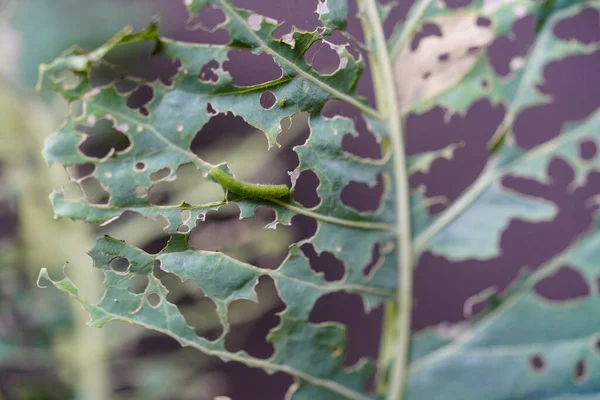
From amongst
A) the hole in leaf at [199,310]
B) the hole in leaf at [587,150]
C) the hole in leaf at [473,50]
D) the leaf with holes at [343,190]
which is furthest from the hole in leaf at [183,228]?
the hole in leaf at [587,150]

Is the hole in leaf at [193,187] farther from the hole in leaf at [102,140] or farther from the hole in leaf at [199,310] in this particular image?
the hole in leaf at [199,310]

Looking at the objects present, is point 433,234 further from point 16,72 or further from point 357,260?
point 16,72

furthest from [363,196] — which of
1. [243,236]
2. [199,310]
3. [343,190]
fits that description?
[199,310]

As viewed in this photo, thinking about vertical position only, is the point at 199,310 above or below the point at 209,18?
below

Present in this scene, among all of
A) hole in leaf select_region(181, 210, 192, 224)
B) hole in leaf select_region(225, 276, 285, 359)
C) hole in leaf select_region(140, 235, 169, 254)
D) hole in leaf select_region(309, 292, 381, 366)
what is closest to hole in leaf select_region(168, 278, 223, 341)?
hole in leaf select_region(225, 276, 285, 359)

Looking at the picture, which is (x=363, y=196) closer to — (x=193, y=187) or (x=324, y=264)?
(x=324, y=264)

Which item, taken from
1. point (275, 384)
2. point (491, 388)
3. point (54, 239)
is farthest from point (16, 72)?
point (491, 388)
